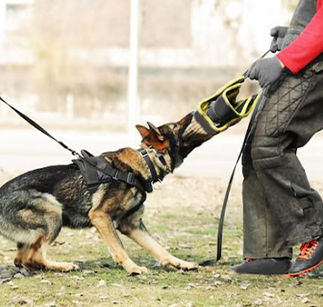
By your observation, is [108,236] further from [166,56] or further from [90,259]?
[166,56]

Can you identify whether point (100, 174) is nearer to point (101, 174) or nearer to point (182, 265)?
point (101, 174)

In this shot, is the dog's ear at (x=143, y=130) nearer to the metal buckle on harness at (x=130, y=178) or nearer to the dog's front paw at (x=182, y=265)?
the metal buckle on harness at (x=130, y=178)

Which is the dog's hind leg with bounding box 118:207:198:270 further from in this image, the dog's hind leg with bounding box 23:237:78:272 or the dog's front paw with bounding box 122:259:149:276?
the dog's hind leg with bounding box 23:237:78:272

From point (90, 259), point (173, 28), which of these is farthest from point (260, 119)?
point (173, 28)

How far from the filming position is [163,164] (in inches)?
234

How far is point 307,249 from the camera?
5621mm

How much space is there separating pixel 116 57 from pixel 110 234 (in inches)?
1329

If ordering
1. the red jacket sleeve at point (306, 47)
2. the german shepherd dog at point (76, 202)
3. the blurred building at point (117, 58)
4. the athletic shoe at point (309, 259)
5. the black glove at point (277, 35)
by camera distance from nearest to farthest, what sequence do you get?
the red jacket sleeve at point (306, 47), the athletic shoe at point (309, 259), the german shepherd dog at point (76, 202), the black glove at point (277, 35), the blurred building at point (117, 58)

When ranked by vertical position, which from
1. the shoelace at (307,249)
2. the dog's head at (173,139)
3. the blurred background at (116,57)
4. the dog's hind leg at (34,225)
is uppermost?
the blurred background at (116,57)

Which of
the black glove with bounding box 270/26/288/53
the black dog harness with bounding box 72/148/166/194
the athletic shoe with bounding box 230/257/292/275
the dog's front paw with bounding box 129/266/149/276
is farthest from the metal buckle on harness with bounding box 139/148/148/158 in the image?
the black glove with bounding box 270/26/288/53

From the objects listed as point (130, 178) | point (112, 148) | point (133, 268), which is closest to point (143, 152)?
point (130, 178)

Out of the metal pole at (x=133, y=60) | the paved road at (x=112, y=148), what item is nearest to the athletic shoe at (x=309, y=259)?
the paved road at (x=112, y=148)

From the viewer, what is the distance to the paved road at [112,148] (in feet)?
45.1

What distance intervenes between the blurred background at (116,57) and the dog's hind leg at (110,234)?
853 inches
